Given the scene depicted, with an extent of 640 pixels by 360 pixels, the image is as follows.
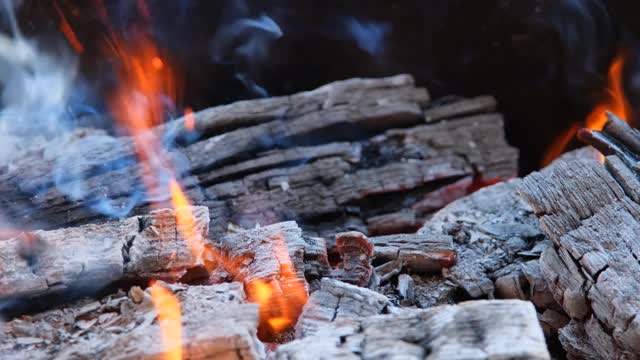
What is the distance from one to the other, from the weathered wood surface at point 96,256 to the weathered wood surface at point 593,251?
166cm

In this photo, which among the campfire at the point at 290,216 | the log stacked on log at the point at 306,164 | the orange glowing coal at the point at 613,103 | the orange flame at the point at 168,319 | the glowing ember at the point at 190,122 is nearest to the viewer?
the orange flame at the point at 168,319

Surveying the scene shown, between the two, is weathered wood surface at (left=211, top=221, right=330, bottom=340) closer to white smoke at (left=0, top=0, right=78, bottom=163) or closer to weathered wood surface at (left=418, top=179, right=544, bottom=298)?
weathered wood surface at (left=418, top=179, right=544, bottom=298)

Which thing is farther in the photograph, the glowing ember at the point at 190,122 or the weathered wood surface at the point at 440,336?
the glowing ember at the point at 190,122

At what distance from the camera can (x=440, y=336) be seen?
2.22 meters

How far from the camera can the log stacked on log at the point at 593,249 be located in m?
2.61

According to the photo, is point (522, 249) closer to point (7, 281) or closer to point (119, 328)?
point (119, 328)

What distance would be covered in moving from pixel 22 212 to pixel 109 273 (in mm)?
1315

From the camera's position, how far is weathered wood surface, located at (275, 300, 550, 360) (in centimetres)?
212

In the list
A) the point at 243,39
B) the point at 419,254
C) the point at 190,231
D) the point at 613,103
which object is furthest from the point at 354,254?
the point at 613,103

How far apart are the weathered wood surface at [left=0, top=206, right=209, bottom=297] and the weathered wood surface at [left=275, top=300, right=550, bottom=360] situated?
0.82 metres

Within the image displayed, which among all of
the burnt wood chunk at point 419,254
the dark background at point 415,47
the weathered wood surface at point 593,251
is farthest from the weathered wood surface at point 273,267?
the dark background at point 415,47

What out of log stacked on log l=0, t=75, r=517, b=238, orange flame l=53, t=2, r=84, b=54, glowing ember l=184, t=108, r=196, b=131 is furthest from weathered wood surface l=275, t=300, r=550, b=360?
orange flame l=53, t=2, r=84, b=54

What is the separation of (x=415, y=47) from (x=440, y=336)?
3.36 meters

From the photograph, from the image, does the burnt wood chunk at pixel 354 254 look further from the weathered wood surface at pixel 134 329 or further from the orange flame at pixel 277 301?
the weathered wood surface at pixel 134 329
